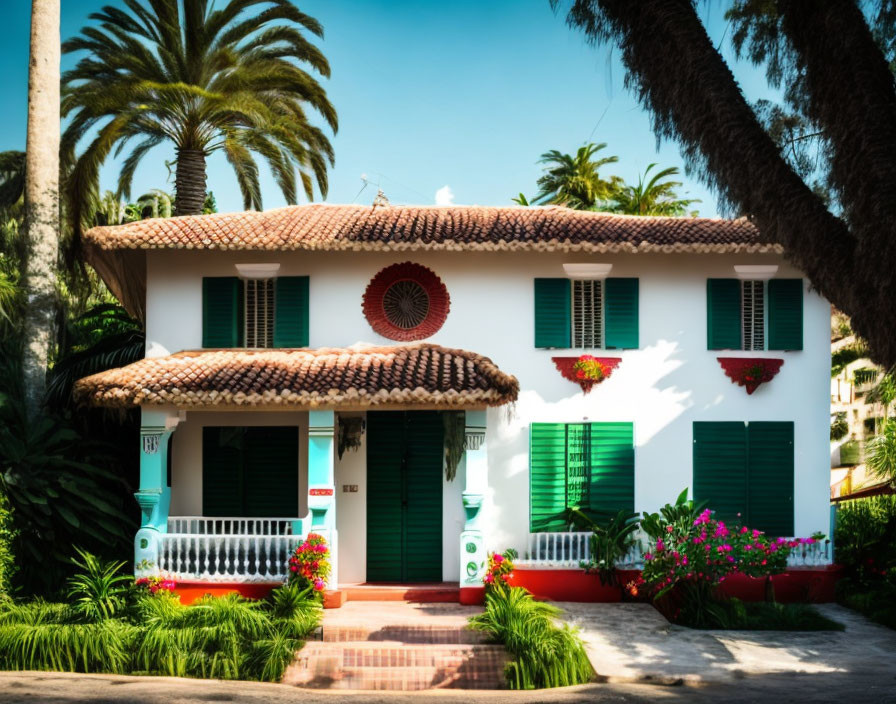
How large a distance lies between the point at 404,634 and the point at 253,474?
3913 mm

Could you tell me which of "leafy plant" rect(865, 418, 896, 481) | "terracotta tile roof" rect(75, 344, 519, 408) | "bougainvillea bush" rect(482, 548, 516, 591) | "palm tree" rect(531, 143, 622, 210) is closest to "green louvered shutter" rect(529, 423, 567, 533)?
"bougainvillea bush" rect(482, 548, 516, 591)

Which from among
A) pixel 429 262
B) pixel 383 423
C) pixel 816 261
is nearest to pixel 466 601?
pixel 383 423

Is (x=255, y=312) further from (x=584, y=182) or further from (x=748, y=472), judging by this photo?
(x=584, y=182)

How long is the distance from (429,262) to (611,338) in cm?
308

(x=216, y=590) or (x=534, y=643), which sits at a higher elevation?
(x=216, y=590)

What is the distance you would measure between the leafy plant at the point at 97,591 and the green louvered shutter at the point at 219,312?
3.65 meters

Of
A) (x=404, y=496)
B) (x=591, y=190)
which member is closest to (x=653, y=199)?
(x=591, y=190)

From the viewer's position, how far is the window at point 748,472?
1323 centimetres

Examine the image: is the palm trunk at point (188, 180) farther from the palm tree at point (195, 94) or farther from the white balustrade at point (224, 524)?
the white balustrade at point (224, 524)

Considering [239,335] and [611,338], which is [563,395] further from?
[239,335]

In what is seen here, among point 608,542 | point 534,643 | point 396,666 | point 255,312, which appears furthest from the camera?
point 255,312

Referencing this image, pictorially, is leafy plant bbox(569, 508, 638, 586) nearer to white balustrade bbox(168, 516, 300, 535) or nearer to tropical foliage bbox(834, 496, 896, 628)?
tropical foliage bbox(834, 496, 896, 628)

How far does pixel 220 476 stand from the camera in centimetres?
1335

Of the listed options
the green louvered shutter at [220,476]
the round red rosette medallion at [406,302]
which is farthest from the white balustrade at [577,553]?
the green louvered shutter at [220,476]
